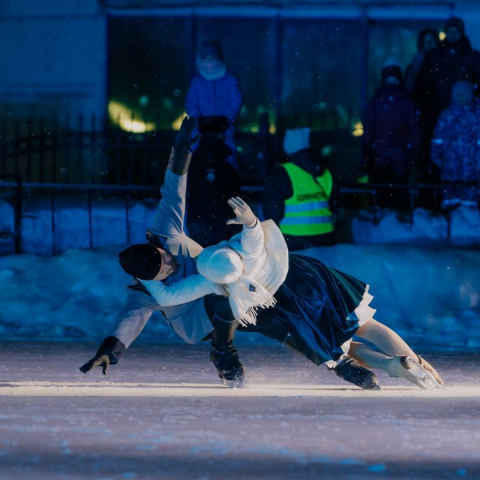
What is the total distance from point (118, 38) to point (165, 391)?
8.89 meters

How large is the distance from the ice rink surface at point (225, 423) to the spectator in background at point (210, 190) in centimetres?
324

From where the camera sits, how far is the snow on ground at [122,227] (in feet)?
40.0

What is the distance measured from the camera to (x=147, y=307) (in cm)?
644

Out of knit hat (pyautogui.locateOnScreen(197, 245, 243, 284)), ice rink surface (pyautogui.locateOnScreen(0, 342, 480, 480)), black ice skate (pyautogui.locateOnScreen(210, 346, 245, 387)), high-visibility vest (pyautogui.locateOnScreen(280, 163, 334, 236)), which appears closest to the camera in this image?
ice rink surface (pyautogui.locateOnScreen(0, 342, 480, 480))

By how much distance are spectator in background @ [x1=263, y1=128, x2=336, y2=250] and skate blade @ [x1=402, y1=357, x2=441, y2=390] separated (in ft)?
11.7

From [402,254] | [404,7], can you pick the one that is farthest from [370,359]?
[404,7]

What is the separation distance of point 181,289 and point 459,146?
6.64 metres

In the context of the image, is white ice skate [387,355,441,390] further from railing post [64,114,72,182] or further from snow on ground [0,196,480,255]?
railing post [64,114,72,182]

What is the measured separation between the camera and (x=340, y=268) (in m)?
10.8

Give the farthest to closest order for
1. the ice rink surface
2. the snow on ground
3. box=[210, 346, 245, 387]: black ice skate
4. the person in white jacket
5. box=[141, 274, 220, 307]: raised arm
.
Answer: the snow on ground < box=[210, 346, 245, 387]: black ice skate < box=[141, 274, 220, 307]: raised arm < the person in white jacket < the ice rink surface

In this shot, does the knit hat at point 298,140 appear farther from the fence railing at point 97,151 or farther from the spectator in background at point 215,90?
the fence railing at point 97,151

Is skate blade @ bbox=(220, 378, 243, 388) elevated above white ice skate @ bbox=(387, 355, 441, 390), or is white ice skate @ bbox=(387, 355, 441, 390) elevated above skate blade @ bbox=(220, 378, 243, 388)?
white ice skate @ bbox=(387, 355, 441, 390)

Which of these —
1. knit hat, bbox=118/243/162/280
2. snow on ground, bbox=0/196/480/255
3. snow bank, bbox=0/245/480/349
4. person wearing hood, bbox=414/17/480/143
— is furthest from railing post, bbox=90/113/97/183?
knit hat, bbox=118/243/162/280

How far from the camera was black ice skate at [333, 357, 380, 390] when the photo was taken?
6.46 m
